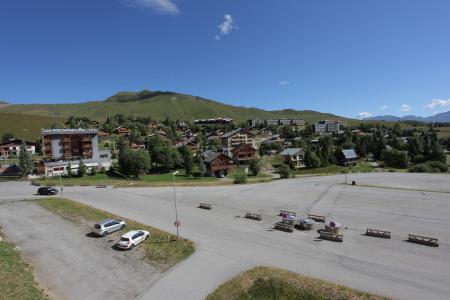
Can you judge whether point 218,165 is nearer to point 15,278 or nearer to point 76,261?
point 76,261

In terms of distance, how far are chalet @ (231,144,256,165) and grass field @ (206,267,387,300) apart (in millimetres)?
85753

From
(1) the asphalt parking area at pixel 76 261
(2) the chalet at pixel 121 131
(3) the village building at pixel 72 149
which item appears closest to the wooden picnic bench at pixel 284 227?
(1) the asphalt parking area at pixel 76 261

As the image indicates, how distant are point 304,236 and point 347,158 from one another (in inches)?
3378

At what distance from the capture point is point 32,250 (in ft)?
87.3

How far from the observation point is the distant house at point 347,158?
106 metres

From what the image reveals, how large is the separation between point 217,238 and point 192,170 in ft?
201

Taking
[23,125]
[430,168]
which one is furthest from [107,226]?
[23,125]

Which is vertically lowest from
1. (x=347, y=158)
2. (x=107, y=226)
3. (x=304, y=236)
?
(x=304, y=236)

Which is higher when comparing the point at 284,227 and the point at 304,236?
the point at 284,227

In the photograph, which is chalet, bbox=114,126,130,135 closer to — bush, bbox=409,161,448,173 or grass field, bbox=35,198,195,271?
grass field, bbox=35,198,195,271

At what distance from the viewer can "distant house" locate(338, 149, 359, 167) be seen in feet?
348

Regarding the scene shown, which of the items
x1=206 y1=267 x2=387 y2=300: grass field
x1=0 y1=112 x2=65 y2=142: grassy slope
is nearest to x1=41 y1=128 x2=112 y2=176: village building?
x1=0 y1=112 x2=65 y2=142: grassy slope

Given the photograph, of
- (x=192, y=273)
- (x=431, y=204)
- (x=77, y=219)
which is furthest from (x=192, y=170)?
(x=192, y=273)

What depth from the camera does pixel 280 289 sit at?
62.9ft
